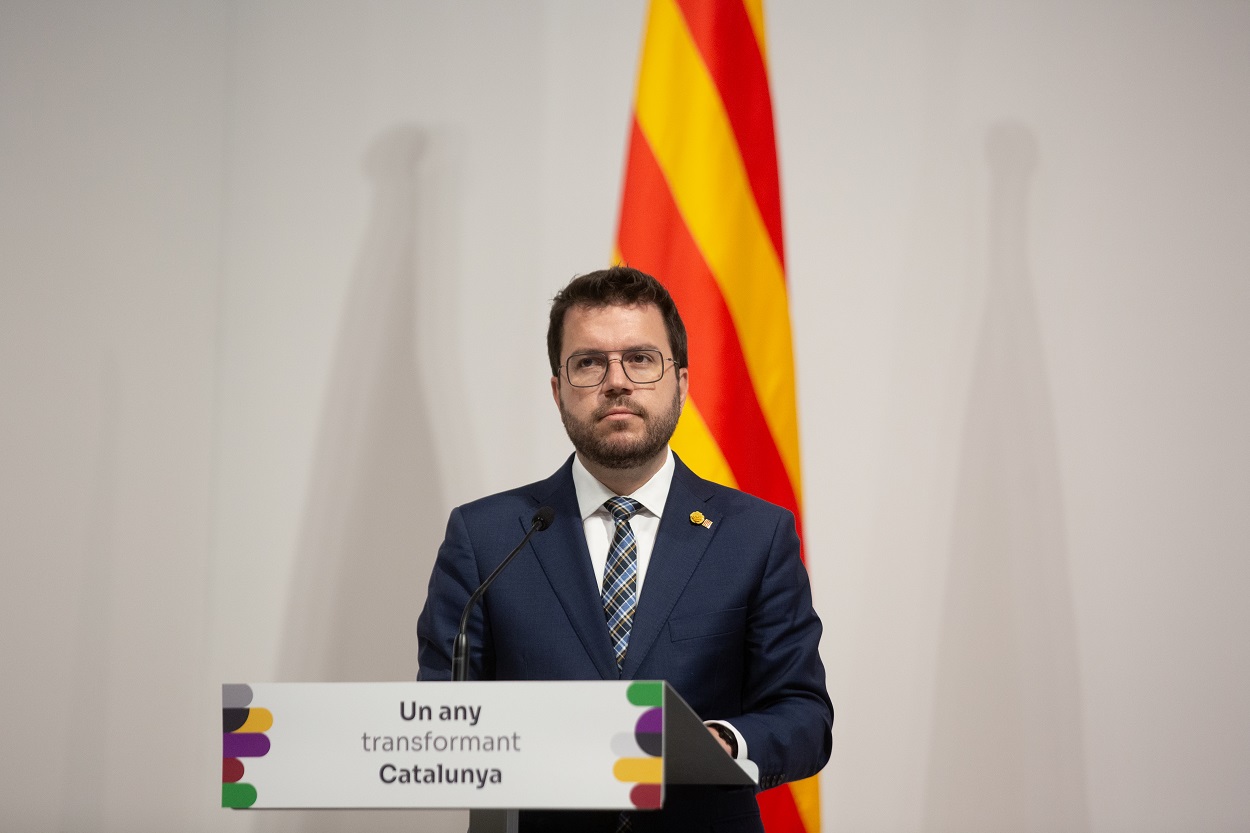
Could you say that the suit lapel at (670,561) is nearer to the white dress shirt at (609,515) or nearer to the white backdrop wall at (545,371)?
the white dress shirt at (609,515)

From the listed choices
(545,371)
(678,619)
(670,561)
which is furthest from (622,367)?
(545,371)

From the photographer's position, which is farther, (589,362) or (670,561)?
(589,362)

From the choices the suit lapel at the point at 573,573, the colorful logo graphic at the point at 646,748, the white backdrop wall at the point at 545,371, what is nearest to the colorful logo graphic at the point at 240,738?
the colorful logo graphic at the point at 646,748

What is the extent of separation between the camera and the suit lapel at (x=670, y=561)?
74.9 inches

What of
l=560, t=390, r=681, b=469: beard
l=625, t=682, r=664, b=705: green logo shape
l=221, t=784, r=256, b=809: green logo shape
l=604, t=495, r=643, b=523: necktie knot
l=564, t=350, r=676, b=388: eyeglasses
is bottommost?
l=221, t=784, r=256, b=809: green logo shape

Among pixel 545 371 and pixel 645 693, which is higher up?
pixel 545 371

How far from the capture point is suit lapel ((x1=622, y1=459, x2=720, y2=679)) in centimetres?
190

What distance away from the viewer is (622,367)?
2084 mm

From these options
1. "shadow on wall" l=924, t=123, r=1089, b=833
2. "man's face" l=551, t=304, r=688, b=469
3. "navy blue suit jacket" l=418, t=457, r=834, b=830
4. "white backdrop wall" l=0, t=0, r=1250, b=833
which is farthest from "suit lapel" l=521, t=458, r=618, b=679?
"shadow on wall" l=924, t=123, r=1089, b=833

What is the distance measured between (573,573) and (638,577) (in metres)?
0.12

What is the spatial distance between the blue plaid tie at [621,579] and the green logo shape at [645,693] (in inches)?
29.3

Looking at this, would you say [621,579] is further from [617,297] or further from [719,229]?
[719,229]

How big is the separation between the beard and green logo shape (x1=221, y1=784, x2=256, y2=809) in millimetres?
960

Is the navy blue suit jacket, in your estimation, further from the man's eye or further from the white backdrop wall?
the white backdrop wall
